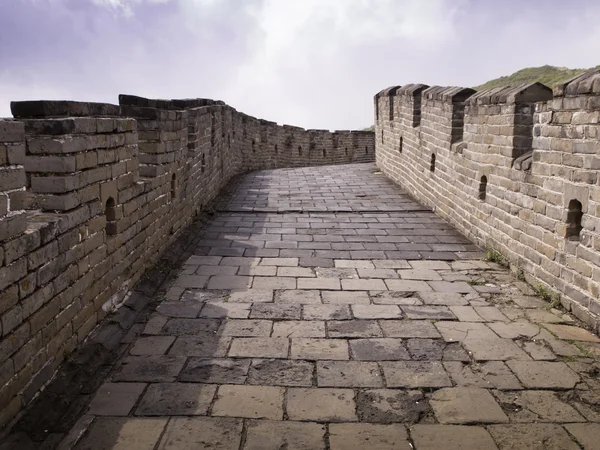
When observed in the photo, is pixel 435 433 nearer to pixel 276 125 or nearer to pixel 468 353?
pixel 468 353

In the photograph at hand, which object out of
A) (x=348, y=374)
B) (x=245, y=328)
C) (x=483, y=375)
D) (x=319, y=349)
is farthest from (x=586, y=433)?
(x=245, y=328)

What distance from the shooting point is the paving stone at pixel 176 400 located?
3254 mm

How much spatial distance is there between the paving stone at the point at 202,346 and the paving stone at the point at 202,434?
86 centimetres

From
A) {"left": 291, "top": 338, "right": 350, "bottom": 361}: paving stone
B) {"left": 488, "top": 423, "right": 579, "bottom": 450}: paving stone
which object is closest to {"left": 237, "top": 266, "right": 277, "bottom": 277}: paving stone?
{"left": 291, "top": 338, "right": 350, "bottom": 361}: paving stone

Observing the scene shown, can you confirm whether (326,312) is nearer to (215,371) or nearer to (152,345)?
(215,371)

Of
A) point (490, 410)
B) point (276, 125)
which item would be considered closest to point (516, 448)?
point (490, 410)

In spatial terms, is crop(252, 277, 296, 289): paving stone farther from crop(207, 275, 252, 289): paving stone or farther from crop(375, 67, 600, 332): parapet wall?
crop(375, 67, 600, 332): parapet wall

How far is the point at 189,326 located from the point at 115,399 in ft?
3.89

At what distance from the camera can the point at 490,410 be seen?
3.31 m

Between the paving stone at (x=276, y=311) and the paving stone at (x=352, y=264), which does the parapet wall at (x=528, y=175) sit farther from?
the paving stone at (x=276, y=311)

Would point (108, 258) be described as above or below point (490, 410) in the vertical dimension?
above

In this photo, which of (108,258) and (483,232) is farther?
(483,232)

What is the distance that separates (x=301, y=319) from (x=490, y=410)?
178cm

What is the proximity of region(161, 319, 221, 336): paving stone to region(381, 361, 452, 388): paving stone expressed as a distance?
55.5 inches
